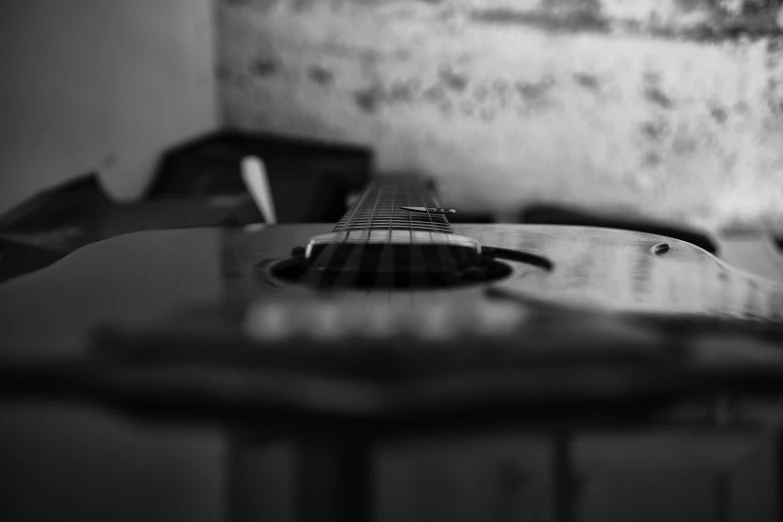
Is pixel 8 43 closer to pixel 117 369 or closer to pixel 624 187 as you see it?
pixel 117 369

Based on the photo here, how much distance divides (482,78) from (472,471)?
6.91ft

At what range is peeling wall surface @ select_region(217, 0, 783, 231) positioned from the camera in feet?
6.60

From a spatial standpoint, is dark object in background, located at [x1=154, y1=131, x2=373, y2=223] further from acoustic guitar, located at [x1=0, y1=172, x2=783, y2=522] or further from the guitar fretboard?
acoustic guitar, located at [x1=0, y1=172, x2=783, y2=522]

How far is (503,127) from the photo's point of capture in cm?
219

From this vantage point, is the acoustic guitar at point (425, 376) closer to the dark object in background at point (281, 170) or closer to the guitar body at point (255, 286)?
the guitar body at point (255, 286)

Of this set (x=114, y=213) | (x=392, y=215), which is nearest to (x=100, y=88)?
(x=114, y=213)

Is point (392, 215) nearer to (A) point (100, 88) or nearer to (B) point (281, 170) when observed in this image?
(B) point (281, 170)

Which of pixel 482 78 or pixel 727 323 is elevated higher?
pixel 482 78

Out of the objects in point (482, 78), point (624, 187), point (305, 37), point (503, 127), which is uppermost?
point (305, 37)

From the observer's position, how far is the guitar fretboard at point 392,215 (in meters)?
0.56

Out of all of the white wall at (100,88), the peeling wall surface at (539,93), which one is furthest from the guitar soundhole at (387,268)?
the peeling wall surface at (539,93)

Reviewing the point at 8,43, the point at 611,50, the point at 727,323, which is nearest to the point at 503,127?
the point at 611,50

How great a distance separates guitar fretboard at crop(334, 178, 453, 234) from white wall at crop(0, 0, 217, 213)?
0.85 m

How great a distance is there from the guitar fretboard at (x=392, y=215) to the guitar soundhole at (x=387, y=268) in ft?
0.27
